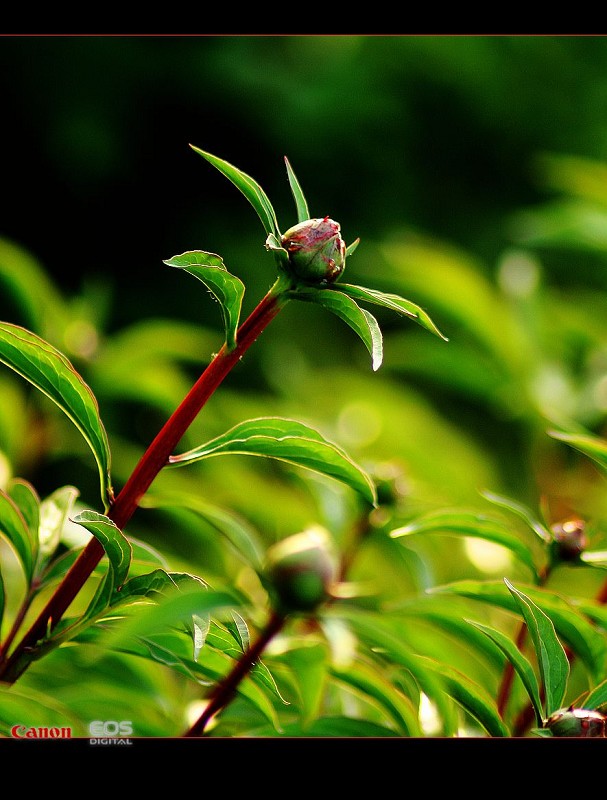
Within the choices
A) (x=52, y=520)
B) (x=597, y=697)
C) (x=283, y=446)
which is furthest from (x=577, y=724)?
(x=52, y=520)

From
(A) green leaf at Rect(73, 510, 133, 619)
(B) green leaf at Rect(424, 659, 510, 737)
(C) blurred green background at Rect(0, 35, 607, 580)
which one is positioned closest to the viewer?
(A) green leaf at Rect(73, 510, 133, 619)

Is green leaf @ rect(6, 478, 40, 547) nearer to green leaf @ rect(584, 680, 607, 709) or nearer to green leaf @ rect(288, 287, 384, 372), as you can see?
green leaf @ rect(288, 287, 384, 372)

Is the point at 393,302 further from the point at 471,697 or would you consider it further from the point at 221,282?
the point at 471,697

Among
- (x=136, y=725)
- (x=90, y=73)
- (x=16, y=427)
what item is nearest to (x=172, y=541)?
(x=16, y=427)

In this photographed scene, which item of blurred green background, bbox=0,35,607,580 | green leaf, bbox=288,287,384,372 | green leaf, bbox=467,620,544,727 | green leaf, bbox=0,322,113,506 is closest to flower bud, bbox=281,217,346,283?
green leaf, bbox=288,287,384,372

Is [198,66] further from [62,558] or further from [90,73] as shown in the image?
[62,558]

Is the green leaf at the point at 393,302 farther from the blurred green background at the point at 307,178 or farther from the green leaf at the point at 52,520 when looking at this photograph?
the blurred green background at the point at 307,178

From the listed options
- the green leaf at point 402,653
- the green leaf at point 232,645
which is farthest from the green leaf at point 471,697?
the green leaf at point 232,645
